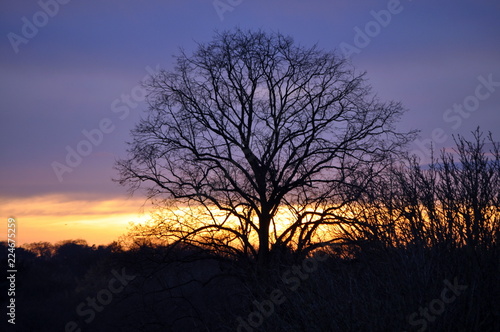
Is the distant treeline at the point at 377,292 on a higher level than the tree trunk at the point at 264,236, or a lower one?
lower

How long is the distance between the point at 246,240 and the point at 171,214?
3.23 meters

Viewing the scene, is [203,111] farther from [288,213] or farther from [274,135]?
[288,213]

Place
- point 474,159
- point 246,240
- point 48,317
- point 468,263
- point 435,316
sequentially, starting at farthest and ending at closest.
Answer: point 48,317 → point 246,240 → point 474,159 → point 468,263 → point 435,316

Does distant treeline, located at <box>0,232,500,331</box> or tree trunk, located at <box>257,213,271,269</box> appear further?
tree trunk, located at <box>257,213,271,269</box>

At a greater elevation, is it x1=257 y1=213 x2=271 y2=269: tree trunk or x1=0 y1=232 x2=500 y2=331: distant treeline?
x1=257 y1=213 x2=271 y2=269: tree trunk

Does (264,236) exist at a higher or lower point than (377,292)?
Answer: higher

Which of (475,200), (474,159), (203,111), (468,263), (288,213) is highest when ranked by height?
(203,111)

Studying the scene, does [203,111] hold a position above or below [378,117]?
above

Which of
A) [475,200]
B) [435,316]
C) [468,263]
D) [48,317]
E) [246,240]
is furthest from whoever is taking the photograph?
[48,317]

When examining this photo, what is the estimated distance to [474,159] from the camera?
44.8 ft

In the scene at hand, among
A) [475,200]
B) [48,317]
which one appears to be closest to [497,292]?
[475,200]

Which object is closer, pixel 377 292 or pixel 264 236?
pixel 377 292

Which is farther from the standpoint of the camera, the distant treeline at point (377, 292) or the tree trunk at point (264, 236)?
the tree trunk at point (264, 236)

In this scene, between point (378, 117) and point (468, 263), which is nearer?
point (468, 263)
